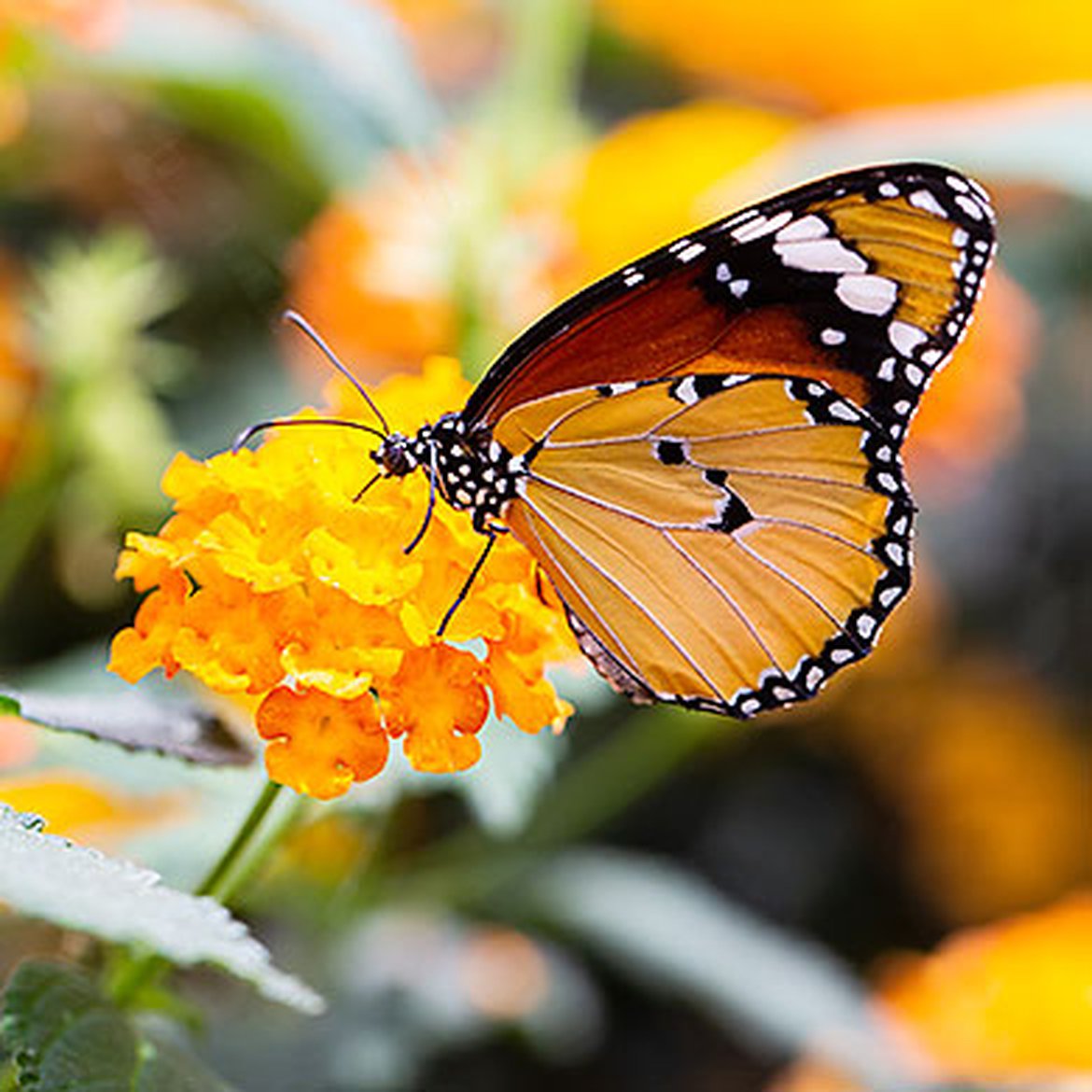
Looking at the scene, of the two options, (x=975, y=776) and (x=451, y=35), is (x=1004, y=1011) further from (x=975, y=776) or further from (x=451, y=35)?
(x=451, y=35)

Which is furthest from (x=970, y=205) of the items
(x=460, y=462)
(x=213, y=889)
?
(x=213, y=889)

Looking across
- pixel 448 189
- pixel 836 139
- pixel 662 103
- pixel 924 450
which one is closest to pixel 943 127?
pixel 836 139

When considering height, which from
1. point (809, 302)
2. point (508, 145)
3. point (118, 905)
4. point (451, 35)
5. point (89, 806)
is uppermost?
point (451, 35)

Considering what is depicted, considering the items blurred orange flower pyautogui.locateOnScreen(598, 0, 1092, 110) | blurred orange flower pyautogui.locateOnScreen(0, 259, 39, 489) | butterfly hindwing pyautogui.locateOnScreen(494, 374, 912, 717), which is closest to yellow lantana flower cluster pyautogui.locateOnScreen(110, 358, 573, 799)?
butterfly hindwing pyautogui.locateOnScreen(494, 374, 912, 717)

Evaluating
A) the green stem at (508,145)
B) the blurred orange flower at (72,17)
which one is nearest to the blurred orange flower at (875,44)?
the green stem at (508,145)

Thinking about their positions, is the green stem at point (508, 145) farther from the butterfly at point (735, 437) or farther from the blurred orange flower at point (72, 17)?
the butterfly at point (735, 437)

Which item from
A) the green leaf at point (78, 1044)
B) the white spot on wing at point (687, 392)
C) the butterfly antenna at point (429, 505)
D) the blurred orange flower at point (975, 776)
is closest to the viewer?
the green leaf at point (78, 1044)

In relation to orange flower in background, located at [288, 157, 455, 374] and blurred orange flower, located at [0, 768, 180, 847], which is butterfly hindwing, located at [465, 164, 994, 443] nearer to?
blurred orange flower, located at [0, 768, 180, 847]
